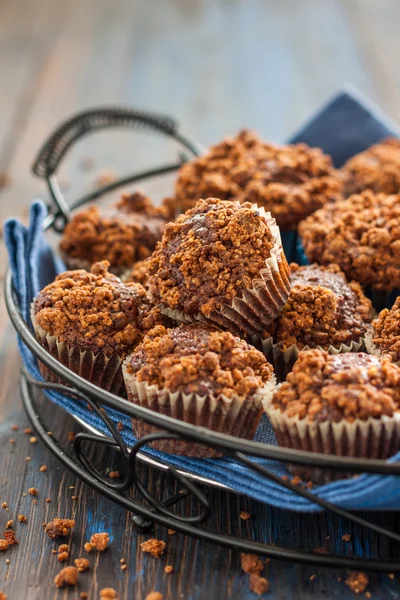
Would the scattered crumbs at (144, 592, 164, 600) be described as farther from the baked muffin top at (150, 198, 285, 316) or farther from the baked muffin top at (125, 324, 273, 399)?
the baked muffin top at (150, 198, 285, 316)

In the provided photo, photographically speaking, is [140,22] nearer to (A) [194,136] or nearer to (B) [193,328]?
(A) [194,136]

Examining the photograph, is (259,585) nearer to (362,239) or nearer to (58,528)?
(58,528)

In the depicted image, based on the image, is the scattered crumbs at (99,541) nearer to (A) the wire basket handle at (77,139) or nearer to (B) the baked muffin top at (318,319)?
(B) the baked muffin top at (318,319)

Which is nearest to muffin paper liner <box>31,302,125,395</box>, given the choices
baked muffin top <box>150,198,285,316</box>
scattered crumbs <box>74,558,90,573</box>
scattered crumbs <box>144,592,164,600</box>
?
baked muffin top <box>150,198,285,316</box>

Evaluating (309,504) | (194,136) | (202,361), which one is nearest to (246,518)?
(309,504)

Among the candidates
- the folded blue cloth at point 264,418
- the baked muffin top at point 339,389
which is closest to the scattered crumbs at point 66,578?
the folded blue cloth at point 264,418

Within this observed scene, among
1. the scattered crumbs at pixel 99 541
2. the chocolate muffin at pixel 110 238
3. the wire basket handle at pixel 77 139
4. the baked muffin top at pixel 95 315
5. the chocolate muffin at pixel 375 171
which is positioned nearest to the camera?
the scattered crumbs at pixel 99 541
